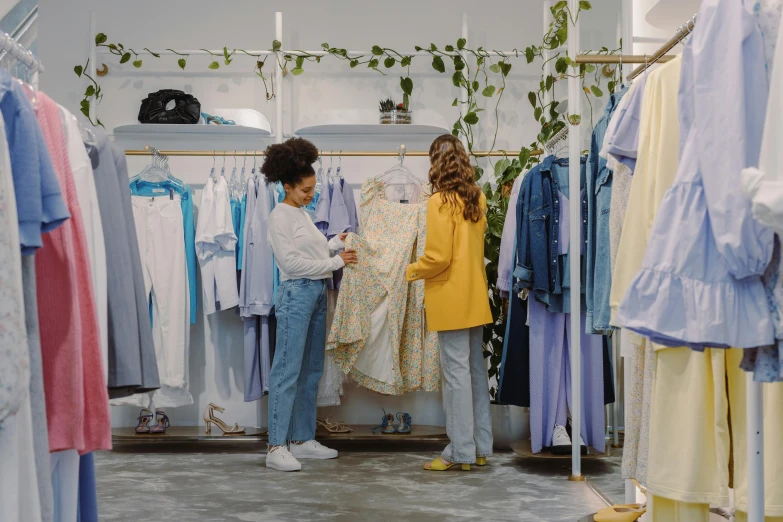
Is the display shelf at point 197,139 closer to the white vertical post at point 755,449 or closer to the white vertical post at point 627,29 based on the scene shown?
the white vertical post at point 627,29

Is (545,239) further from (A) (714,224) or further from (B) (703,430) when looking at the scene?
→ (A) (714,224)

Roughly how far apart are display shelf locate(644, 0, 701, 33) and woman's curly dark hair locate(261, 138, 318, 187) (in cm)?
195

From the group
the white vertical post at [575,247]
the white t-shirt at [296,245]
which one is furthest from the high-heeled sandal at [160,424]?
the white vertical post at [575,247]

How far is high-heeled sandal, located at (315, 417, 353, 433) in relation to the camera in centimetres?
492

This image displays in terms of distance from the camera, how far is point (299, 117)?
5363mm

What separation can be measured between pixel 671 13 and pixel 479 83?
2557mm

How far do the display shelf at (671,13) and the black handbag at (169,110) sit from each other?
3.02 meters

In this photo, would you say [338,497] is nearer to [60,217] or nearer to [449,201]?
[449,201]

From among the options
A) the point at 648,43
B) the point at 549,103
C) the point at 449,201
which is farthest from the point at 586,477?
the point at 549,103

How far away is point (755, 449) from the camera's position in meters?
1.65

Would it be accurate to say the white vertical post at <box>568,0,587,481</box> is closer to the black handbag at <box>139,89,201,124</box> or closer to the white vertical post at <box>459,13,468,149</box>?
the white vertical post at <box>459,13,468,149</box>

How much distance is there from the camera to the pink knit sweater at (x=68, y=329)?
182 cm

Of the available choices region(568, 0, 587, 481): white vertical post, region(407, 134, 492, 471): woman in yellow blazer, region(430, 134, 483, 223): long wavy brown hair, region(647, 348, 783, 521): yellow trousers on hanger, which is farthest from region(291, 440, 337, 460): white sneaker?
region(647, 348, 783, 521): yellow trousers on hanger

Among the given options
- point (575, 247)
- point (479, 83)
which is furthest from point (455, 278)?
point (479, 83)
